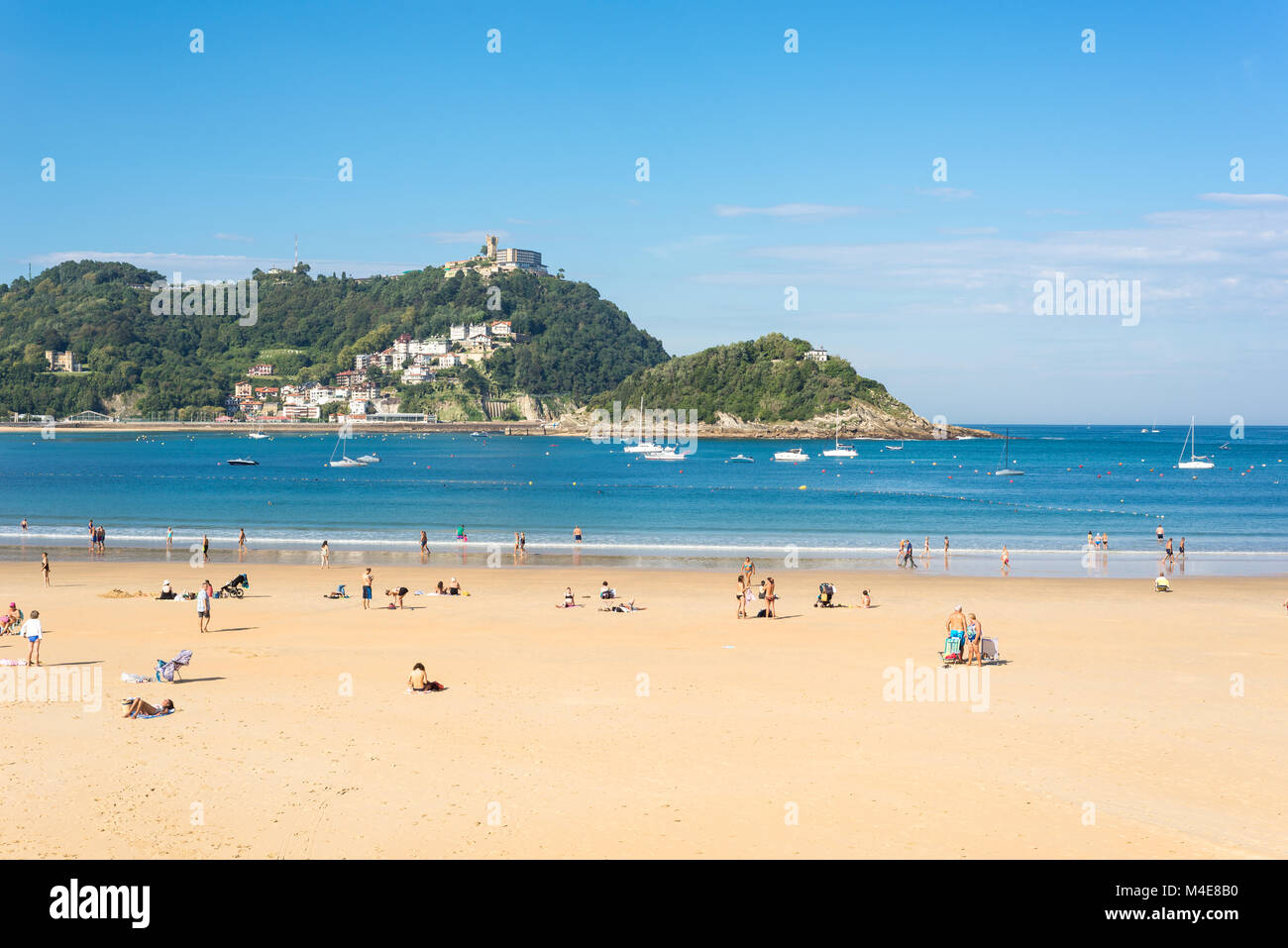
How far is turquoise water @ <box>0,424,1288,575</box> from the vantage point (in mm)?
47781

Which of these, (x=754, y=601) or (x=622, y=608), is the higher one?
(x=754, y=601)

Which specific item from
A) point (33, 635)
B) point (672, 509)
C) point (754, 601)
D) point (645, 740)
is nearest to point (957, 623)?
point (754, 601)

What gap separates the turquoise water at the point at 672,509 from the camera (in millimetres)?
47781

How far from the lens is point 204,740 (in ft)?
51.8

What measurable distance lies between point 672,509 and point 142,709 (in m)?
54.6

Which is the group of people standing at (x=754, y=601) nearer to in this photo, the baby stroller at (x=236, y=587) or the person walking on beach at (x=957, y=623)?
the person walking on beach at (x=957, y=623)

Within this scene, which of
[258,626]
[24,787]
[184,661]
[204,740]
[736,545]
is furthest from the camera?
[736,545]

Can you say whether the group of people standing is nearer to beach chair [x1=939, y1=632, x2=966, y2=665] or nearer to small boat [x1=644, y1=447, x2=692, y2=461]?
beach chair [x1=939, y1=632, x2=966, y2=665]

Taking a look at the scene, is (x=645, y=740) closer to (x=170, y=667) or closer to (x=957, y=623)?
(x=957, y=623)

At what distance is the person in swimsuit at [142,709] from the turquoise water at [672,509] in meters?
26.6

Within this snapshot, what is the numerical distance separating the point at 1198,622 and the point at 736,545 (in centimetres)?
2407

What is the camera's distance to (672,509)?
2778 inches
